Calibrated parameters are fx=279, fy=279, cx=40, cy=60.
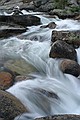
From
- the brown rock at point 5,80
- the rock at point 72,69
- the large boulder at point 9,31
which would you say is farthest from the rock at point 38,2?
the brown rock at point 5,80

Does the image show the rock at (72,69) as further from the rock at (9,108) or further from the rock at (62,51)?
the rock at (9,108)

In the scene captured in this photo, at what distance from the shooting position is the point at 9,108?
5027mm

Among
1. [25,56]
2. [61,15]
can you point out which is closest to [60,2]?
[61,15]

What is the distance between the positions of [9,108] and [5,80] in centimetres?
164

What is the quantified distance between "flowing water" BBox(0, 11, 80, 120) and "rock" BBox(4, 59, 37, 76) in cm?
19

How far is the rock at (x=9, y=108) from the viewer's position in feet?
16.3

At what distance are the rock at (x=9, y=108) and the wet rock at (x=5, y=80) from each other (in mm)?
1128

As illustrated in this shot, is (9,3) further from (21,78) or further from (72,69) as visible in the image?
(21,78)

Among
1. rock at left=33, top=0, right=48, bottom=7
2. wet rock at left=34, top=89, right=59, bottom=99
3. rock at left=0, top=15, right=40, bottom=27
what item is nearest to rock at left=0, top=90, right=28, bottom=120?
wet rock at left=34, top=89, right=59, bottom=99

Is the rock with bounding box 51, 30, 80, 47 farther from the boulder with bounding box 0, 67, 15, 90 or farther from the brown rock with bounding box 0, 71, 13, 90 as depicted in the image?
the brown rock with bounding box 0, 71, 13, 90

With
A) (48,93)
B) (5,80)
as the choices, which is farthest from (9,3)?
(48,93)

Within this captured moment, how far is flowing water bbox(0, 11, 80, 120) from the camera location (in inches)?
231

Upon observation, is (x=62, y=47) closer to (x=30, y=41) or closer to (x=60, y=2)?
(x=30, y=41)

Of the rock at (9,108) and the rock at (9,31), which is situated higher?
the rock at (9,108)
